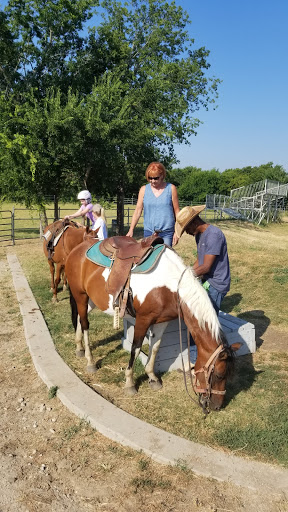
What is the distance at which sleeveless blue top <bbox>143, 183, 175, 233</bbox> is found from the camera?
382cm

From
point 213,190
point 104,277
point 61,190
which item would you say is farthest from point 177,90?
point 213,190

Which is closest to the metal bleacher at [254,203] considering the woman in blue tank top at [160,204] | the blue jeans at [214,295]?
the woman in blue tank top at [160,204]

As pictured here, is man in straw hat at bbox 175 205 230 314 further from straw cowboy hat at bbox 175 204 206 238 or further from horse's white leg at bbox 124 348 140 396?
horse's white leg at bbox 124 348 140 396

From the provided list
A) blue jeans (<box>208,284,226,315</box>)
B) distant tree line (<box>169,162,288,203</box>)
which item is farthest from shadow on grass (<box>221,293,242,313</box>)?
distant tree line (<box>169,162,288,203</box>)

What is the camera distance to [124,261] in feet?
11.5

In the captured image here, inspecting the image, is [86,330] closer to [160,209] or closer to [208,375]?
[160,209]

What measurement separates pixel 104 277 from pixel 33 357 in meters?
1.55

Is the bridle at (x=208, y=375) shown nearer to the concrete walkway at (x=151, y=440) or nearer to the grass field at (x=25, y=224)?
the concrete walkway at (x=151, y=440)

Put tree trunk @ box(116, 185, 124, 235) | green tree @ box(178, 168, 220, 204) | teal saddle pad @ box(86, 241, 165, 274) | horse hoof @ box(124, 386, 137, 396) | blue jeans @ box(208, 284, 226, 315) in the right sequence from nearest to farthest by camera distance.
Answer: teal saddle pad @ box(86, 241, 165, 274), horse hoof @ box(124, 386, 137, 396), blue jeans @ box(208, 284, 226, 315), tree trunk @ box(116, 185, 124, 235), green tree @ box(178, 168, 220, 204)

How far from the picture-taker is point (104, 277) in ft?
12.1

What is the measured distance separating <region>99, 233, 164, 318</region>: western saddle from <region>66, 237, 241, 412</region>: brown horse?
0.30ft

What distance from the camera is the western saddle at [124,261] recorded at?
11.0 feet

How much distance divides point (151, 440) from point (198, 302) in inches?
46.9

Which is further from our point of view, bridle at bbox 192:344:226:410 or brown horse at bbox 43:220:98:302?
brown horse at bbox 43:220:98:302
